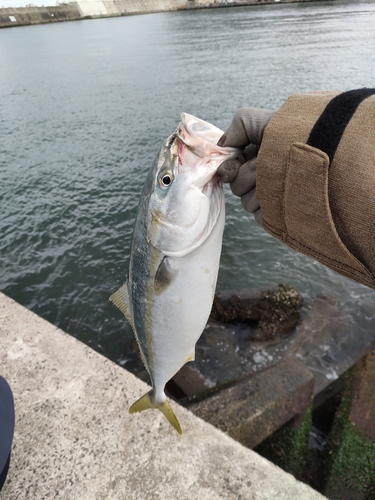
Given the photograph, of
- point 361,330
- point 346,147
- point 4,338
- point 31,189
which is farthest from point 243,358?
point 31,189

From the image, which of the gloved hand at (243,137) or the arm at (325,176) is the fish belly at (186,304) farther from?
the arm at (325,176)

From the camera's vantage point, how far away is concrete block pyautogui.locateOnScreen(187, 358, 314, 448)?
3416 mm

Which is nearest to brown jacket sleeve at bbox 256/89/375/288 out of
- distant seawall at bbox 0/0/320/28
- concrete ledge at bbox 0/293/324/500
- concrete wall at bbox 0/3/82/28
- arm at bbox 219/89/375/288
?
arm at bbox 219/89/375/288

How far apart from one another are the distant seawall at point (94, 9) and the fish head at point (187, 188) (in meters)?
105

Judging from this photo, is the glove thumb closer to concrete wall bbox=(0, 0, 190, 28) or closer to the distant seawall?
the distant seawall

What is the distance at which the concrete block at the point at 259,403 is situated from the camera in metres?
3.42

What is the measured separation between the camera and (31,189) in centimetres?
1220

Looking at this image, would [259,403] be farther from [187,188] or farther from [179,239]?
[187,188]

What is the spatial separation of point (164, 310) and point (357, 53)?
30733 mm

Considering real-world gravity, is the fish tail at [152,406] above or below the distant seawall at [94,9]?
below

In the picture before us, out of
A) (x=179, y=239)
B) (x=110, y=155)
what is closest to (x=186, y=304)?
(x=179, y=239)

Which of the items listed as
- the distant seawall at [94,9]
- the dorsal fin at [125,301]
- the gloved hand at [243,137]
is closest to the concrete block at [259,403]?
the dorsal fin at [125,301]

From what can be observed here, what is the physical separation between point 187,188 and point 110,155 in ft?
43.6

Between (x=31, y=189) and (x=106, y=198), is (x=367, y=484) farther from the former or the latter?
(x=31, y=189)
